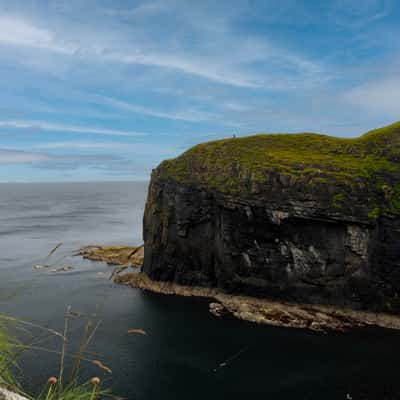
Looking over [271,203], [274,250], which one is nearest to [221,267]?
[274,250]

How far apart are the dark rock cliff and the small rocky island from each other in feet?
0.45

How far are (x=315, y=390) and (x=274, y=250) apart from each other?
22853 mm

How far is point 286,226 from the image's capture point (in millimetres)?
51219

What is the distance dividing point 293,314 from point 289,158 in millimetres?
23185

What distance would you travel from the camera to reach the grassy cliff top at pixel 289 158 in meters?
51.7

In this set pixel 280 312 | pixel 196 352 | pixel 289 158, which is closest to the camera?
pixel 196 352

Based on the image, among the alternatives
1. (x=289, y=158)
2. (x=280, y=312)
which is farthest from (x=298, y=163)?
(x=280, y=312)

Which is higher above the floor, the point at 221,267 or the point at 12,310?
the point at 221,267

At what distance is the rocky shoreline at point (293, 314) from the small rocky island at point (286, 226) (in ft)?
0.96

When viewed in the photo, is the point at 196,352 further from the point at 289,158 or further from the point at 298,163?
the point at 289,158

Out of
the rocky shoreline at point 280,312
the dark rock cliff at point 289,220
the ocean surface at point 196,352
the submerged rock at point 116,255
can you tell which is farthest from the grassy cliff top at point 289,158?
the submerged rock at point 116,255

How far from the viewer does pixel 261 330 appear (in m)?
43.4

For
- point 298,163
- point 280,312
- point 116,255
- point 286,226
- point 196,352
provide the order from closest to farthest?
point 196,352, point 280,312, point 286,226, point 298,163, point 116,255

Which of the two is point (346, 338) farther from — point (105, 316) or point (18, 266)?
point (18, 266)
